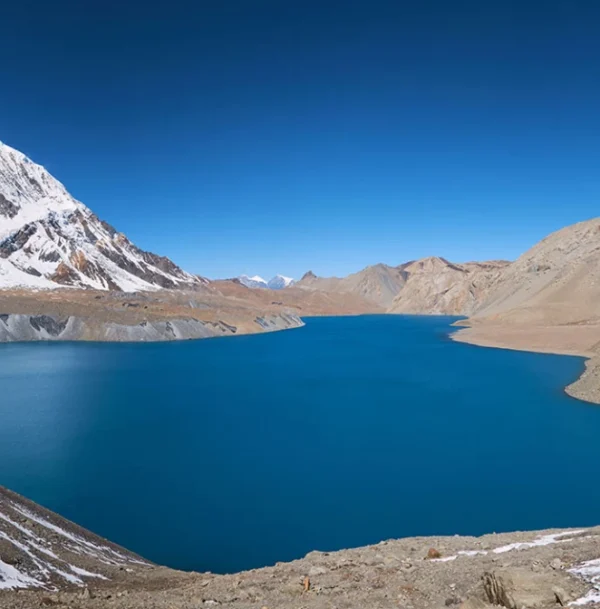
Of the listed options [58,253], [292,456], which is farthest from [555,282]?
[58,253]

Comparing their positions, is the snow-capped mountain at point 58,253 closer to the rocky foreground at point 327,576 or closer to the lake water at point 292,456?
→ the lake water at point 292,456

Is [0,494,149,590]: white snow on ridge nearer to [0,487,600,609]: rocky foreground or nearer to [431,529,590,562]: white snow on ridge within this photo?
[0,487,600,609]: rocky foreground

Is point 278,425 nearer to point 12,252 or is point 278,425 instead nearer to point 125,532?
point 125,532

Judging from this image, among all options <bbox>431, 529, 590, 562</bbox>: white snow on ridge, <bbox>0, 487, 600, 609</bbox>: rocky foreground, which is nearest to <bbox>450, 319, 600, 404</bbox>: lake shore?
<bbox>431, 529, 590, 562</bbox>: white snow on ridge

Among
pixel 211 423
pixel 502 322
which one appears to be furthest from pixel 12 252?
pixel 211 423

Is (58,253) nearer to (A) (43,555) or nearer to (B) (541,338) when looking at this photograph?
(B) (541,338)

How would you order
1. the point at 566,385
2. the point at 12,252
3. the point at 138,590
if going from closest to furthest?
the point at 138,590, the point at 566,385, the point at 12,252

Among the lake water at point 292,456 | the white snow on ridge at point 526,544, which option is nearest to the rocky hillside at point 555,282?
the lake water at point 292,456
